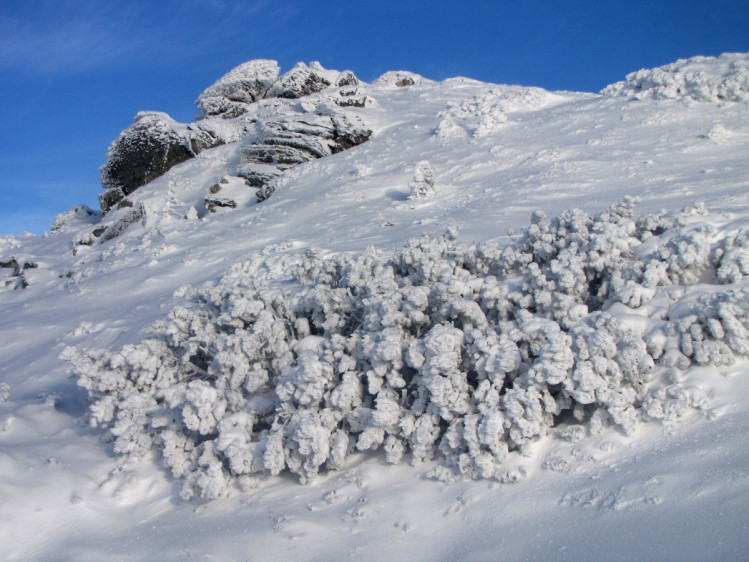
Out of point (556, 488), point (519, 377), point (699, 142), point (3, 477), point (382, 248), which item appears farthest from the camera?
point (699, 142)

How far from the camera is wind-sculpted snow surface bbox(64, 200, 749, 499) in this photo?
3.39 metres

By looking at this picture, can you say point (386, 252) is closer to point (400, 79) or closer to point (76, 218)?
point (76, 218)

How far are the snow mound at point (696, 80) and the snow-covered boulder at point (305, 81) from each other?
49.6 feet

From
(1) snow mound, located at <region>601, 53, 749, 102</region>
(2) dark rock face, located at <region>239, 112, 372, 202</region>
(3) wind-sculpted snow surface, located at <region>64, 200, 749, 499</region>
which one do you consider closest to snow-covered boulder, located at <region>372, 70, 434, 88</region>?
(2) dark rock face, located at <region>239, 112, 372, 202</region>

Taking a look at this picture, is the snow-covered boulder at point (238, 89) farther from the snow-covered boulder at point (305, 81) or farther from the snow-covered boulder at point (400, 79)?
the snow-covered boulder at point (400, 79)

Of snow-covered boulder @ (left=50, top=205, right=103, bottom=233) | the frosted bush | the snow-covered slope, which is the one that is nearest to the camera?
the snow-covered slope

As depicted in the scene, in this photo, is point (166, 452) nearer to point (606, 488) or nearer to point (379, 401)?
point (379, 401)

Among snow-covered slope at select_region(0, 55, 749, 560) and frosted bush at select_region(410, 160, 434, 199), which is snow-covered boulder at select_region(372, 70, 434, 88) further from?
frosted bush at select_region(410, 160, 434, 199)

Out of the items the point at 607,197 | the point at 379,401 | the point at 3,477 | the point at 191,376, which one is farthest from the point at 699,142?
the point at 3,477

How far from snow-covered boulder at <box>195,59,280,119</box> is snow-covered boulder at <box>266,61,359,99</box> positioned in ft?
Answer: 3.41

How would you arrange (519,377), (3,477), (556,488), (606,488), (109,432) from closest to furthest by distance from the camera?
(606,488), (556,488), (519,377), (3,477), (109,432)

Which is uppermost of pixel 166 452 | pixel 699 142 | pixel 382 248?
pixel 699 142

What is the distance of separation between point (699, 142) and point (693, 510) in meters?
9.33

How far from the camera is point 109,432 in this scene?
459 cm
